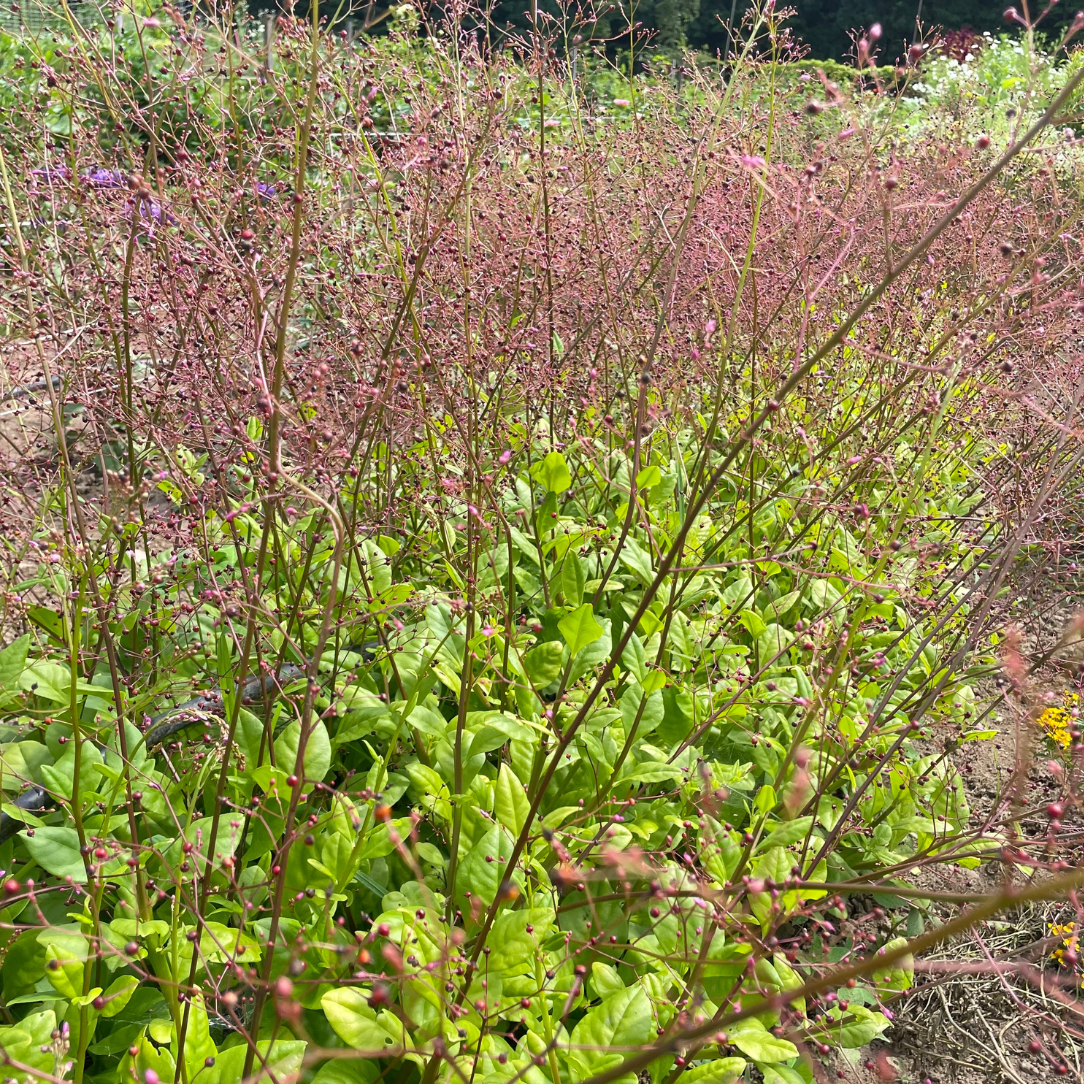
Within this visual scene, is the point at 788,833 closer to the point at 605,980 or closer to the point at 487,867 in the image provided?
the point at 605,980

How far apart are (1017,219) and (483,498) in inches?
98.4

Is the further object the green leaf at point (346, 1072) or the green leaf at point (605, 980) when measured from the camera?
the green leaf at point (605, 980)

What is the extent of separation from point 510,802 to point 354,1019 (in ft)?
1.63

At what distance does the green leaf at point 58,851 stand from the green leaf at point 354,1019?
547 millimetres

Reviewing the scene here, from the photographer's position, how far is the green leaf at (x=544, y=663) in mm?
Result: 2021

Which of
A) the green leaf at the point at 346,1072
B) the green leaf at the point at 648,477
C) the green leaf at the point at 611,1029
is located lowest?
the green leaf at the point at 346,1072

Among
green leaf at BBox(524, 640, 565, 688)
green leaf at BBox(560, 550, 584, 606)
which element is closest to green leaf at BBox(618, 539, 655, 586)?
green leaf at BBox(560, 550, 584, 606)

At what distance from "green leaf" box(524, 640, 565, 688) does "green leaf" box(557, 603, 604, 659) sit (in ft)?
0.10

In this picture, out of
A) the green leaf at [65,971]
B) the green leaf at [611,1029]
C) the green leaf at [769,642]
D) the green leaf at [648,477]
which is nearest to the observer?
the green leaf at [65,971]

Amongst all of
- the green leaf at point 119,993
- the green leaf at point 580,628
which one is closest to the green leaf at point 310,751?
the green leaf at point 119,993

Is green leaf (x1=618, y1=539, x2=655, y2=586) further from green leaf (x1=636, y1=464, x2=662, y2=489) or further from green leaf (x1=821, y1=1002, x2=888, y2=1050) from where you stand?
green leaf (x1=821, y1=1002, x2=888, y2=1050)

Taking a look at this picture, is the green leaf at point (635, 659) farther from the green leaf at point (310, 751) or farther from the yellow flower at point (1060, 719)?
the yellow flower at point (1060, 719)

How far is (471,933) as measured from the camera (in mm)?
1641

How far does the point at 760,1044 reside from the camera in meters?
1.57
